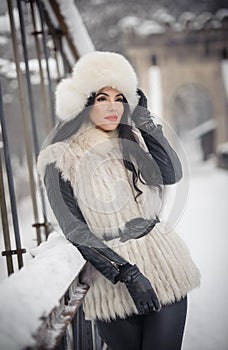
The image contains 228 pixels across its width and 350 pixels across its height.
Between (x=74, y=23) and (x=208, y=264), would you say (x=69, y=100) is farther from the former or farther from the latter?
(x=208, y=264)

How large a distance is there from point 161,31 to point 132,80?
35.9 feet

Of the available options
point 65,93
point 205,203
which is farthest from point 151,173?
point 205,203

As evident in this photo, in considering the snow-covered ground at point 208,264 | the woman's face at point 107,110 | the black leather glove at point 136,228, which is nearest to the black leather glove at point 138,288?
the black leather glove at point 136,228

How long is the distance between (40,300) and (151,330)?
1.68ft

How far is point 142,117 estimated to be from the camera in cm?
141

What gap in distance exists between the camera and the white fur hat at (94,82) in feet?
4.44

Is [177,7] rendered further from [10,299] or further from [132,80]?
[10,299]

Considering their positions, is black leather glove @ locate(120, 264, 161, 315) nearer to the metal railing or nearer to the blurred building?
the metal railing

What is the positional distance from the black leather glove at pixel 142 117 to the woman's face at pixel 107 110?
0.22 ft

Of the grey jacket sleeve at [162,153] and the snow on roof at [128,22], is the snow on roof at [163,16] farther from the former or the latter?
the grey jacket sleeve at [162,153]

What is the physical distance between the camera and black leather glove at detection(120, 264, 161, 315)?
121 centimetres

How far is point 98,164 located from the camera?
1329 millimetres

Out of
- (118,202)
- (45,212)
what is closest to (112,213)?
(118,202)

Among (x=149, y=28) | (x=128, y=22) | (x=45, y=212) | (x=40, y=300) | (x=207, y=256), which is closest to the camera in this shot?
(x=40, y=300)
